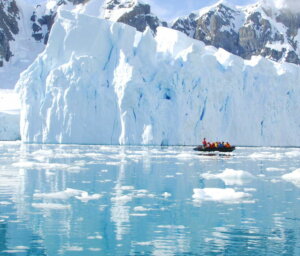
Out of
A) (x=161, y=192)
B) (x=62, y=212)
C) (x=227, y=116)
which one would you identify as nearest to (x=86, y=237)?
(x=62, y=212)

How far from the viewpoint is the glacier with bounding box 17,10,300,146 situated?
37.9 metres

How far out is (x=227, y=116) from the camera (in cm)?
4166

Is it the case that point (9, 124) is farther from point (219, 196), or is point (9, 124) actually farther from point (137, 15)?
point (219, 196)

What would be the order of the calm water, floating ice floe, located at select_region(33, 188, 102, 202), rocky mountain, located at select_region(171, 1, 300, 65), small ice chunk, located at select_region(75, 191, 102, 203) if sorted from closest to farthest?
the calm water
small ice chunk, located at select_region(75, 191, 102, 203)
floating ice floe, located at select_region(33, 188, 102, 202)
rocky mountain, located at select_region(171, 1, 300, 65)

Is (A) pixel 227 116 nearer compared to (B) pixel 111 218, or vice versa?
(B) pixel 111 218

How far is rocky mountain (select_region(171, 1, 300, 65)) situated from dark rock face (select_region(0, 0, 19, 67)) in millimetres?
27177

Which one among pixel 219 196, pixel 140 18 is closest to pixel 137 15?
pixel 140 18

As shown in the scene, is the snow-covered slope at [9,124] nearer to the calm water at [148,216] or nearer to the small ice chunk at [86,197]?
the calm water at [148,216]

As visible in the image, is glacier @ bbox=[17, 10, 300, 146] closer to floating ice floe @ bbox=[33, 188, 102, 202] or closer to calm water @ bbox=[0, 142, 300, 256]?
calm water @ bbox=[0, 142, 300, 256]

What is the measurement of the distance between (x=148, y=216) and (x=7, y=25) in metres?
75.1

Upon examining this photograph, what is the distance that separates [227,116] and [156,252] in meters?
35.5

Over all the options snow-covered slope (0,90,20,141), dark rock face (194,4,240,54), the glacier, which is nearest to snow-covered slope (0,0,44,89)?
snow-covered slope (0,90,20,141)

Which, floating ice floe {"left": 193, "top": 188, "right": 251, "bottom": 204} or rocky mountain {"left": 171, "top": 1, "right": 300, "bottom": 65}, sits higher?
rocky mountain {"left": 171, "top": 1, "right": 300, "bottom": 65}

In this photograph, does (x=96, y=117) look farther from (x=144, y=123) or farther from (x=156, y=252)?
(x=156, y=252)
